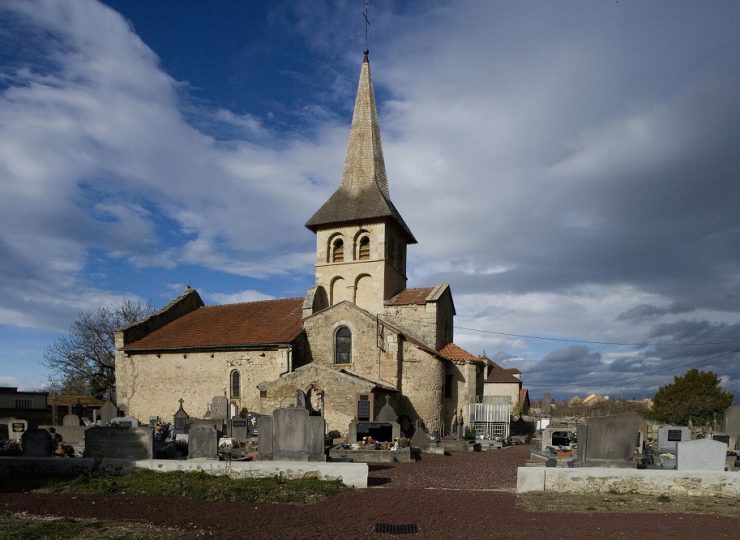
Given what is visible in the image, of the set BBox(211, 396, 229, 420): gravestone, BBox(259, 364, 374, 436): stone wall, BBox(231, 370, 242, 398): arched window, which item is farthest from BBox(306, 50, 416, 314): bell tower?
BBox(211, 396, 229, 420): gravestone

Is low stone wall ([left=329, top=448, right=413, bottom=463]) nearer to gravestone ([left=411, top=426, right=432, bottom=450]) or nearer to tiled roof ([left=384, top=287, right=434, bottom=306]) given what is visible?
gravestone ([left=411, top=426, right=432, bottom=450])

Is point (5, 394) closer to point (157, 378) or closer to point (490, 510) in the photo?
point (157, 378)

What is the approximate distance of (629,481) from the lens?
1030 cm

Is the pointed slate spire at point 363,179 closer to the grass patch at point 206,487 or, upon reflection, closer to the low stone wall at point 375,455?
the low stone wall at point 375,455

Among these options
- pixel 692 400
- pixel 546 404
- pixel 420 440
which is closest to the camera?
pixel 420 440

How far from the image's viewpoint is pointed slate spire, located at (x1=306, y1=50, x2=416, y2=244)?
29.2 meters

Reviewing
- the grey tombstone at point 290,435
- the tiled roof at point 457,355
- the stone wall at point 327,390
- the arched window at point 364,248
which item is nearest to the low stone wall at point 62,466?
the grey tombstone at point 290,435

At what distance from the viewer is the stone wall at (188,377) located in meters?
26.5

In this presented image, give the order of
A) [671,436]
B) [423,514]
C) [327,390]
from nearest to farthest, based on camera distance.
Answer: [423,514] → [671,436] → [327,390]

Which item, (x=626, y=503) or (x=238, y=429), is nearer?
(x=626, y=503)

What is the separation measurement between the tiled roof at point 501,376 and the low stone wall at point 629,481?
40.2 meters

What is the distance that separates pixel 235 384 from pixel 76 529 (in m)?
19.9

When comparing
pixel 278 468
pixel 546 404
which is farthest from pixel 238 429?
pixel 546 404

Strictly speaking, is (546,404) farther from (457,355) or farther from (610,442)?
(610,442)
